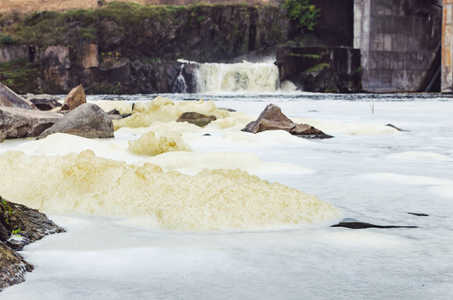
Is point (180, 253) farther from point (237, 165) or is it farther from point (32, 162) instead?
point (237, 165)

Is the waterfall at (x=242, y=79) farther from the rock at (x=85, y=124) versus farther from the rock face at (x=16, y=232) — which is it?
the rock face at (x=16, y=232)

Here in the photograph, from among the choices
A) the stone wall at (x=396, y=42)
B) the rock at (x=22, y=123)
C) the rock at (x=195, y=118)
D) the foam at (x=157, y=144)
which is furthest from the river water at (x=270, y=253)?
the stone wall at (x=396, y=42)

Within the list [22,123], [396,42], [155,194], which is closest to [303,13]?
[396,42]

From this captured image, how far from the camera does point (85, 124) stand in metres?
6.51

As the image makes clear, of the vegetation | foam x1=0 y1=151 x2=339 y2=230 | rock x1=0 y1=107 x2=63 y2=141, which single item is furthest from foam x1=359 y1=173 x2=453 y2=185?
the vegetation

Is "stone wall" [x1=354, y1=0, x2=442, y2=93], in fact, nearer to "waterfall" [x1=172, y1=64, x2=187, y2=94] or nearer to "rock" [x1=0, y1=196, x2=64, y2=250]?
"waterfall" [x1=172, y1=64, x2=187, y2=94]

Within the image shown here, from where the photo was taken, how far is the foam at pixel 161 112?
873cm

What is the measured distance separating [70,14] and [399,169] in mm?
37643

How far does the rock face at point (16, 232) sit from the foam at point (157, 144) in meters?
2.39

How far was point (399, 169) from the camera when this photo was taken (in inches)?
161

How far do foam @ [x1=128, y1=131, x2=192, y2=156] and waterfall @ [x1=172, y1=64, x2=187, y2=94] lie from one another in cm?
2809

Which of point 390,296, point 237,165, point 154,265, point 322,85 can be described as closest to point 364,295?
point 390,296

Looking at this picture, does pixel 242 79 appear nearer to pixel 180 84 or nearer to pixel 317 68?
pixel 317 68

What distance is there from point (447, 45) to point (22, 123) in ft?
75.4
